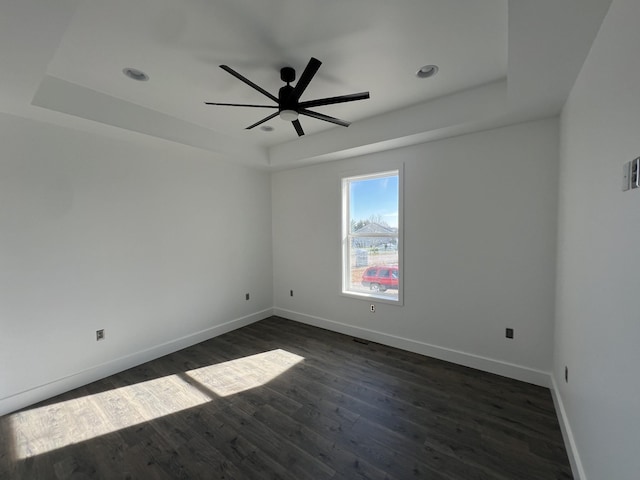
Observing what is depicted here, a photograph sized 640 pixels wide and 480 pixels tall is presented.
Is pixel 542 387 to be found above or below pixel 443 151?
below

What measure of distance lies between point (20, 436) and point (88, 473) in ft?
2.71

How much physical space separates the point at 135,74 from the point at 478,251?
357 centimetres

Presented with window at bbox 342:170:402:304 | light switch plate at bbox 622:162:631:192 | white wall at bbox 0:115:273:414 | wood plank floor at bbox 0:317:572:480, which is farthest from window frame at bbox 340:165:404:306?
light switch plate at bbox 622:162:631:192

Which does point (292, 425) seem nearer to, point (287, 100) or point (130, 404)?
point (130, 404)

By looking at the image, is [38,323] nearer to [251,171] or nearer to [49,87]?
[49,87]

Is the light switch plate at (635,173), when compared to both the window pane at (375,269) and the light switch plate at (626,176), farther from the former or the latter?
the window pane at (375,269)

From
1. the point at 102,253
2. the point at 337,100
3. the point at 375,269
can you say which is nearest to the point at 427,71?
the point at 337,100

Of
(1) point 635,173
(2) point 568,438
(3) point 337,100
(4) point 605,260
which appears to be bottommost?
(2) point 568,438

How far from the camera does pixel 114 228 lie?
287cm

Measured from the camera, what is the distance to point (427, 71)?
221 cm

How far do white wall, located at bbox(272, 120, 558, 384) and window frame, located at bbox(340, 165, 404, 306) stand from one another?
69mm

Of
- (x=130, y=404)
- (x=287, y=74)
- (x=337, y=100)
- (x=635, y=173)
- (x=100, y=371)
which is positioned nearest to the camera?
(x=635, y=173)

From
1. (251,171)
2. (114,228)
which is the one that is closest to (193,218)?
(114,228)

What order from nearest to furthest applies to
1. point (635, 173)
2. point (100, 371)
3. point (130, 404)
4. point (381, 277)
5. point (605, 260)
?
point (635, 173) < point (605, 260) < point (130, 404) < point (100, 371) < point (381, 277)
